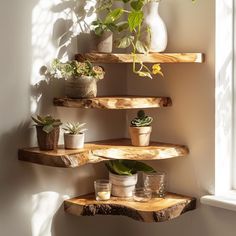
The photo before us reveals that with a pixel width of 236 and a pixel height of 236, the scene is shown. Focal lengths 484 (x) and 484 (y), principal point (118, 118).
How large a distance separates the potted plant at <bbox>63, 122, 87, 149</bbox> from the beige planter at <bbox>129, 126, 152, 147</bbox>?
23 centimetres

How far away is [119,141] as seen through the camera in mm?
2143

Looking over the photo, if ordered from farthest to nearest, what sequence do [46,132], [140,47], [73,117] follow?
[73,117]
[140,47]
[46,132]

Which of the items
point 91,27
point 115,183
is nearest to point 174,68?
point 91,27

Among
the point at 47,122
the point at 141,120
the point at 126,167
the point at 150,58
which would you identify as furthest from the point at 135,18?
the point at 126,167

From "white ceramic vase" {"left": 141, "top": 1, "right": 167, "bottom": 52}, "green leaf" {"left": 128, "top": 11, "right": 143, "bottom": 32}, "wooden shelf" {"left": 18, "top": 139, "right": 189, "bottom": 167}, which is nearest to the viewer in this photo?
"wooden shelf" {"left": 18, "top": 139, "right": 189, "bottom": 167}

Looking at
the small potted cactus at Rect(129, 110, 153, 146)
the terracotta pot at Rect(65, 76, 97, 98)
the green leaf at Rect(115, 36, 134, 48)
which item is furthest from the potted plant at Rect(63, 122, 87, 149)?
the green leaf at Rect(115, 36, 134, 48)

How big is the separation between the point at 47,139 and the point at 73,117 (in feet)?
0.79

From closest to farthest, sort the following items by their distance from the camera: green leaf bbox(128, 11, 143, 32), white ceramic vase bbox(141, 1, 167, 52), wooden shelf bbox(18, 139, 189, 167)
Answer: wooden shelf bbox(18, 139, 189, 167)
green leaf bbox(128, 11, 143, 32)
white ceramic vase bbox(141, 1, 167, 52)

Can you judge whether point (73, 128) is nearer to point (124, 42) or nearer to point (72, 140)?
point (72, 140)

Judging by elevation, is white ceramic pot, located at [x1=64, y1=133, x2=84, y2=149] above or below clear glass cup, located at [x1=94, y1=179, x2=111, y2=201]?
above

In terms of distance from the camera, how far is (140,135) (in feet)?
6.56

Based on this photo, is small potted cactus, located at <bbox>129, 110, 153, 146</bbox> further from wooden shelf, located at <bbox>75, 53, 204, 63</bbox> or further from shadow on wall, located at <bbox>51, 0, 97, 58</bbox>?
shadow on wall, located at <bbox>51, 0, 97, 58</bbox>

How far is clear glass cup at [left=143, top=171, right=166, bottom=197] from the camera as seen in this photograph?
202 cm

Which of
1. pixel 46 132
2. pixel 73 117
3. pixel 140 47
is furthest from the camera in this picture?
→ pixel 73 117
